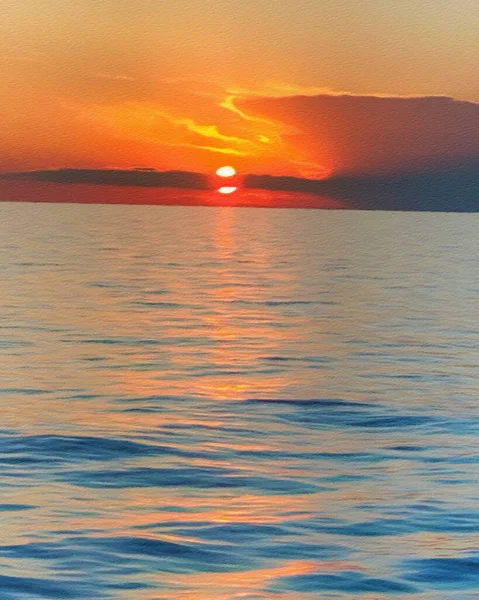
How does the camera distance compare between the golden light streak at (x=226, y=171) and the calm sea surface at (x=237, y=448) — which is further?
the golden light streak at (x=226, y=171)

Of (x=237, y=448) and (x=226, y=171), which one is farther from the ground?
Answer: (x=226, y=171)

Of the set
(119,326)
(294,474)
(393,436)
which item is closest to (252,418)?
(393,436)

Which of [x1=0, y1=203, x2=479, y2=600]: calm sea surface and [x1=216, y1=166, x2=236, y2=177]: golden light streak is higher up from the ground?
[x1=216, y1=166, x2=236, y2=177]: golden light streak

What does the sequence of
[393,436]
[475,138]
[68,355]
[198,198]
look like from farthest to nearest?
1. [198,198]
2. [475,138]
3. [68,355]
4. [393,436]

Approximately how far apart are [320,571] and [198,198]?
55.0ft

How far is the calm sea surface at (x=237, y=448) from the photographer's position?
4262 millimetres

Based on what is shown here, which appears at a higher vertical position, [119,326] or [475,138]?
[475,138]

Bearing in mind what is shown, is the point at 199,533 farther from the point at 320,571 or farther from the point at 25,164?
the point at 25,164

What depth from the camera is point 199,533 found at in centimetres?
Answer: 465

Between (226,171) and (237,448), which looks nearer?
(237,448)

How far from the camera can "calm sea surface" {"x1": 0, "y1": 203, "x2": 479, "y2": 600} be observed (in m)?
4.26

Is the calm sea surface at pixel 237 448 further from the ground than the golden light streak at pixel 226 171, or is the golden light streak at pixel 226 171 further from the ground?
the golden light streak at pixel 226 171

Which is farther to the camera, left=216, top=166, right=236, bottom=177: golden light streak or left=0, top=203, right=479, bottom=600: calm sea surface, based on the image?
left=216, top=166, right=236, bottom=177: golden light streak

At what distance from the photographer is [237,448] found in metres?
6.27
